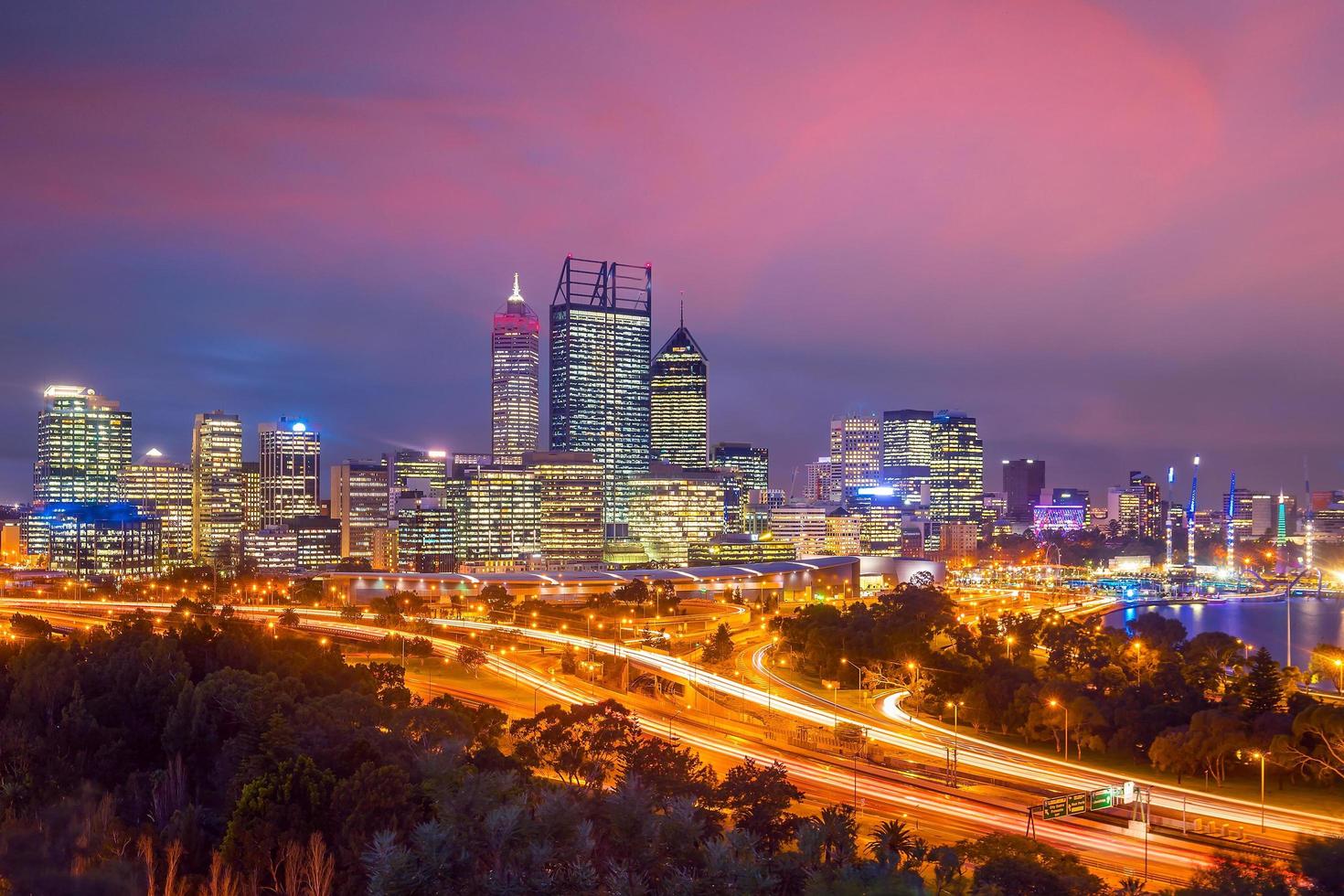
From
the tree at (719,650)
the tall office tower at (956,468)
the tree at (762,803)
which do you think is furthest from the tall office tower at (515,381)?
the tree at (762,803)

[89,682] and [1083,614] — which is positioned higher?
[89,682]

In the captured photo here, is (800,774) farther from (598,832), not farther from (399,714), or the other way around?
(598,832)

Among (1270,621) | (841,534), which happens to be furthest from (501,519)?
(1270,621)

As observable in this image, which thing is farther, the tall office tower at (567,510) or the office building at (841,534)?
the office building at (841,534)

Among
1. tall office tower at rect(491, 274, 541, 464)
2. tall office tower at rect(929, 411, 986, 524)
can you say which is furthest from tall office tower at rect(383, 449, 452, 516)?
tall office tower at rect(929, 411, 986, 524)

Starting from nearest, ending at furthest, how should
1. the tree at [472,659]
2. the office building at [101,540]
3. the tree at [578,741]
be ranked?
the tree at [578,741], the tree at [472,659], the office building at [101,540]

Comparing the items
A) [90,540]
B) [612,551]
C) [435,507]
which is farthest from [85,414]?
[612,551]

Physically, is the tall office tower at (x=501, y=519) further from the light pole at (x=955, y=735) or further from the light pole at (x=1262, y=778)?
the light pole at (x=1262, y=778)

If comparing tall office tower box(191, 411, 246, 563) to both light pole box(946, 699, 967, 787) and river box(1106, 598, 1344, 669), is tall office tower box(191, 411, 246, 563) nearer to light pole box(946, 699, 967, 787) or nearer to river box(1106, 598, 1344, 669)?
river box(1106, 598, 1344, 669)
